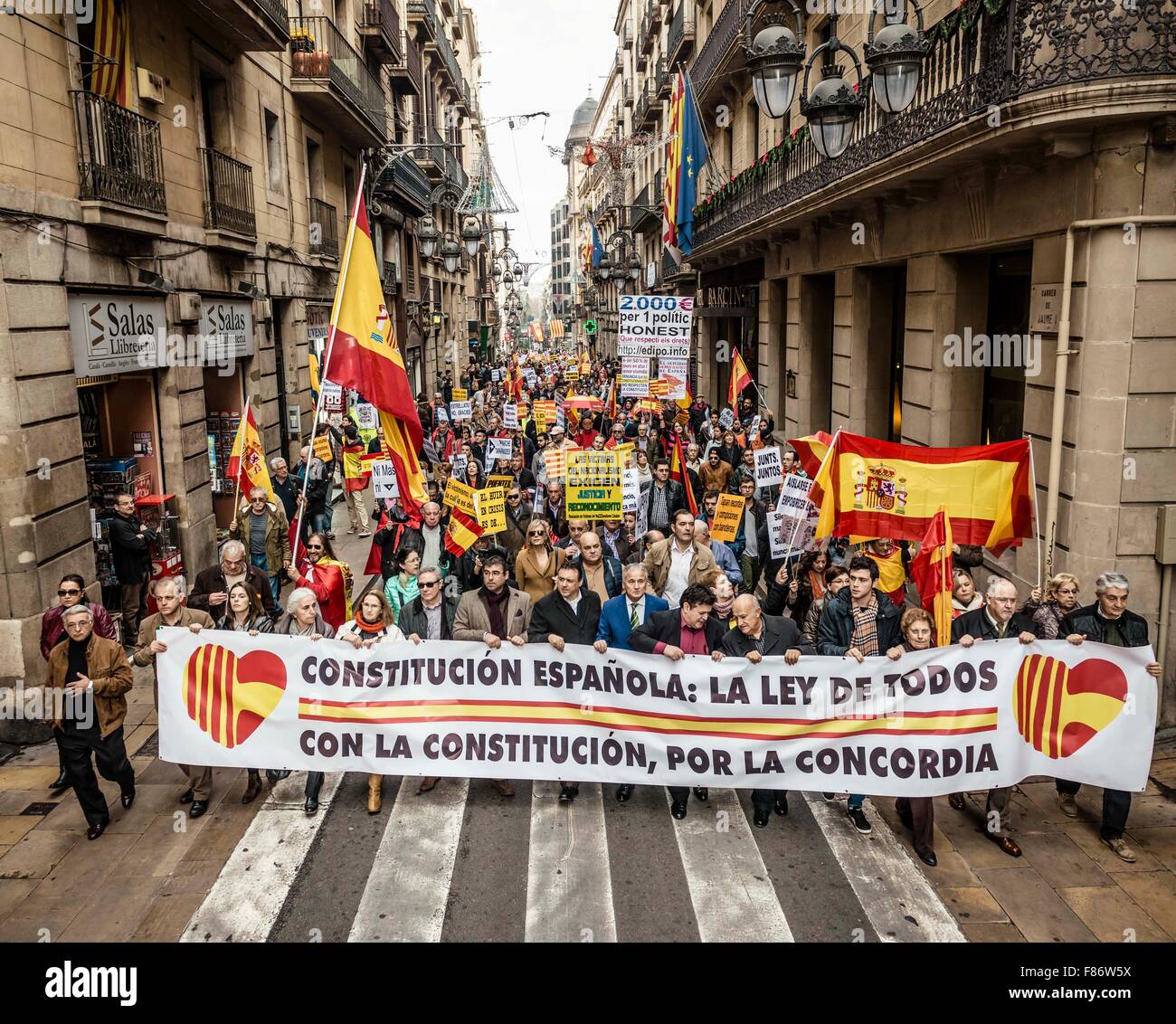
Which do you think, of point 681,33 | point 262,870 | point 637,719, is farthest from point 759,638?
point 681,33

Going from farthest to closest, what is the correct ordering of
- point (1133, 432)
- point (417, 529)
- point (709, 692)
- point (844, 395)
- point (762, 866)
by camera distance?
1. point (844, 395)
2. point (417, 529)
3. point (1133, 432)
4. point (709, 692)
5. point (762, 866)

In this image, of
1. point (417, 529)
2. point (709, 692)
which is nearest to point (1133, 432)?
point (709, 692)

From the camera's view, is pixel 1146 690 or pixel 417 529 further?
pixel 417 529

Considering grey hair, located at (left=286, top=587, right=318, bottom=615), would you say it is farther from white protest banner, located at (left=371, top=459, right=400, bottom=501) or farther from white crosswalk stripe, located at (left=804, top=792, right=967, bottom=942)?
white protest banner, located at (left=371, top=459, right=400, bottom=501)

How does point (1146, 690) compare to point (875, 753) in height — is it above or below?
above

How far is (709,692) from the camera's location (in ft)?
21.0

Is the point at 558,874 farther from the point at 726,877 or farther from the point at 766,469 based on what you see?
the point at 766,469

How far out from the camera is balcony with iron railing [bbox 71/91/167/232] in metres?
9.62

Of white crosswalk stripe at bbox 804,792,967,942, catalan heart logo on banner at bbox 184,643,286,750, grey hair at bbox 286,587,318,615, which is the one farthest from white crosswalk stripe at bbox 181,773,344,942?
white crosswalk stripe at bbox 804,792,967,942

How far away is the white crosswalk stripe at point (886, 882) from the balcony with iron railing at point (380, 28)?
24.2 meters

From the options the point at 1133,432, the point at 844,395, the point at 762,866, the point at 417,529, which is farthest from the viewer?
the point at 844,395

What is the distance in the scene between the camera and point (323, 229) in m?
20.5

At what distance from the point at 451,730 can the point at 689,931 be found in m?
2.17
